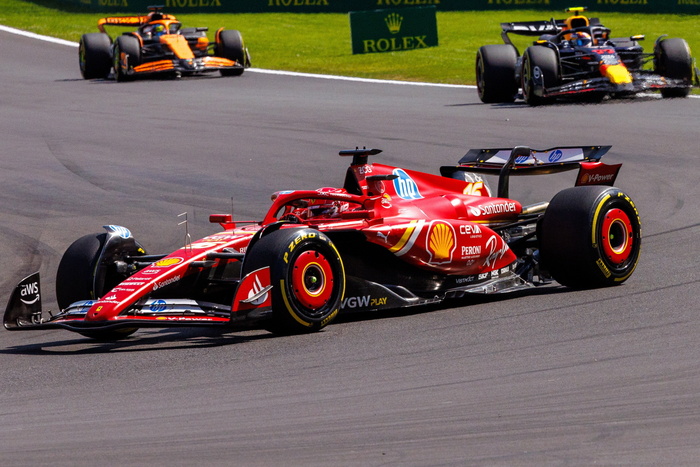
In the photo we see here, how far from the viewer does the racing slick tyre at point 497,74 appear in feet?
71.3

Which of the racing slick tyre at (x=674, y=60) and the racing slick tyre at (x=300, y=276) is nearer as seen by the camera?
the racing slick tyre at (x=300, y=276)

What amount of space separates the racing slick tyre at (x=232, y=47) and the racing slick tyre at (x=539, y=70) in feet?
28.0

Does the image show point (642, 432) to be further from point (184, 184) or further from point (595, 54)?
point (595, 54)

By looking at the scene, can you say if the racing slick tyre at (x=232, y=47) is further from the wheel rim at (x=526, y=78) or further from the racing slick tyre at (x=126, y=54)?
the wheel rim at (x=526, y=78)

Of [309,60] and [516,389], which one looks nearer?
[516,389]

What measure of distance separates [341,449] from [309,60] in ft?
87.9

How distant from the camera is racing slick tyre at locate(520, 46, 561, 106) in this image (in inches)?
810

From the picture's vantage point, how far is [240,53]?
2769 centimetres

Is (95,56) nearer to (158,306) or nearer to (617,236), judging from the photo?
(617,236)

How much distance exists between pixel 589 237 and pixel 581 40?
13334 millimetres

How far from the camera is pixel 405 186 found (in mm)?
9023

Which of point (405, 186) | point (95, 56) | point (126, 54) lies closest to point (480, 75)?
point (126, 54)

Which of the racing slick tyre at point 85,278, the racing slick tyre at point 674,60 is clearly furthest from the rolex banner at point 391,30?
the racing slick tyre at point 85,278

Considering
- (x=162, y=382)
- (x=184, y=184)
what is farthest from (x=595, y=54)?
(x=162, y=382)
